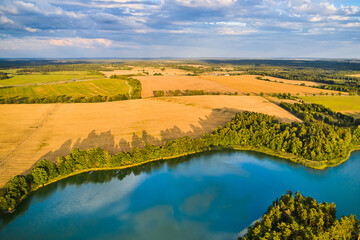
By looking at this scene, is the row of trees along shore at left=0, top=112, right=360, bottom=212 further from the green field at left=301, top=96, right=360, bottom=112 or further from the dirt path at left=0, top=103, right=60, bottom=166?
the green field at left=301, top=96, right=360, bottom=112

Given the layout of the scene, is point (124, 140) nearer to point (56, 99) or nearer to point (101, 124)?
point (101, 124)

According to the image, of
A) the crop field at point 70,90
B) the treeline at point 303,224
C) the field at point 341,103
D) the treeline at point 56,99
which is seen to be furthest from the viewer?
the crop field at point 70,90

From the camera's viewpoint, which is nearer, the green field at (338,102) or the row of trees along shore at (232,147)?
the row of trees along shore at (232,147)

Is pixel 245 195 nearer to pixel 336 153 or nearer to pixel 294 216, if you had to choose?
pixel 294 216

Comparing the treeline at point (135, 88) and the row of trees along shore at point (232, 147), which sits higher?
the treeline at point (135, 88)

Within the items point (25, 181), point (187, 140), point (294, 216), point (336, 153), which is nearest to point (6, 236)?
point (25, 181)

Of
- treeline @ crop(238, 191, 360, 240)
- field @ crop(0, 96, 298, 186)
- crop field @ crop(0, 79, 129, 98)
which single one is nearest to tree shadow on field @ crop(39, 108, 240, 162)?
field @ crop(0, 96, 298, 186)

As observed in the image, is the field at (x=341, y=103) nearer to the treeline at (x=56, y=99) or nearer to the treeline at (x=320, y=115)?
the treeline at (x=320, y=115)

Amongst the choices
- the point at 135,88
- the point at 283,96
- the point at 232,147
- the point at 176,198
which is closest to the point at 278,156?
the point at 232,147

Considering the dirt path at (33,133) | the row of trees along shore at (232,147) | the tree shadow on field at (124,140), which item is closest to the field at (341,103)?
the row of trees along shore at (232,147)
